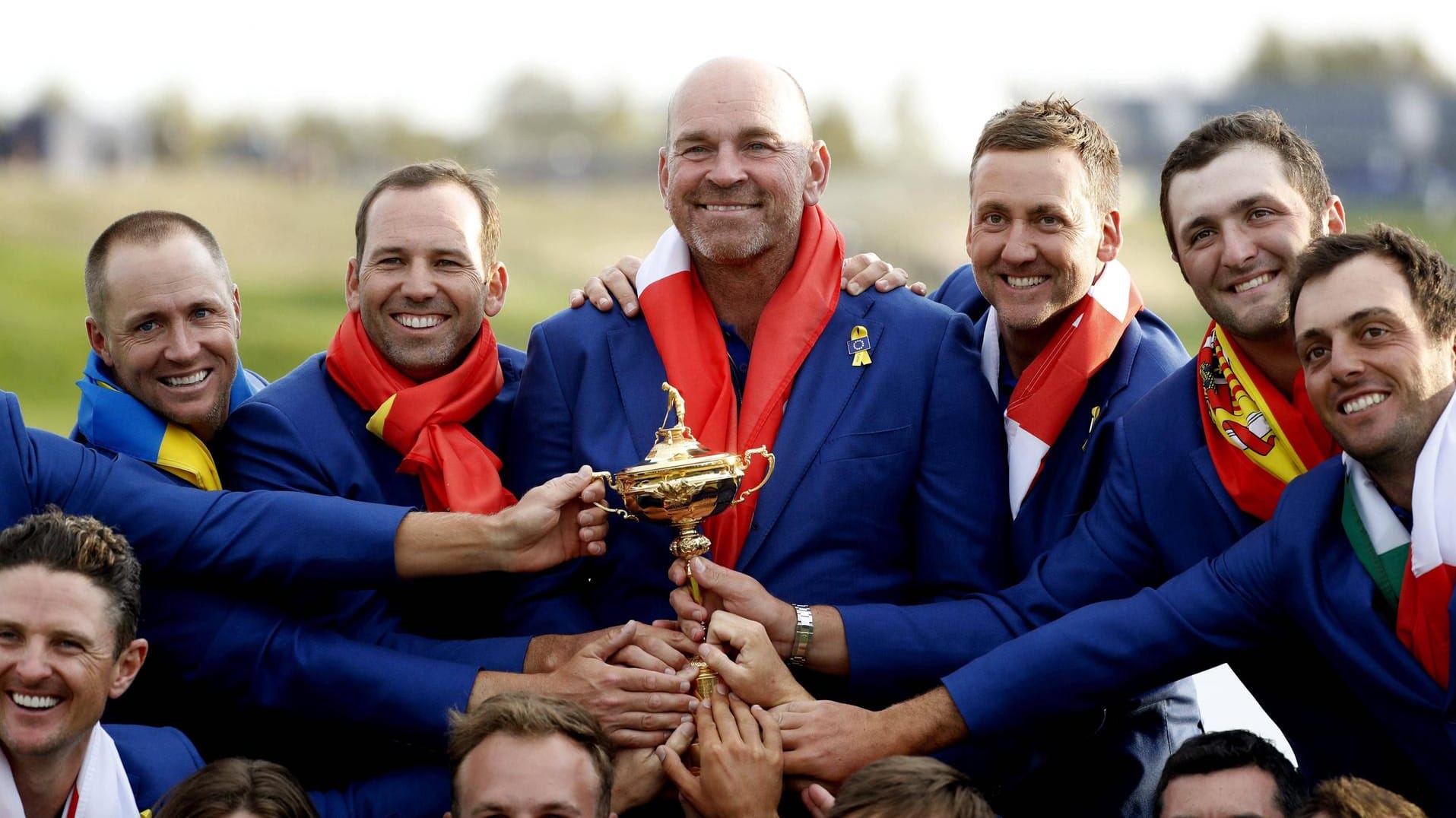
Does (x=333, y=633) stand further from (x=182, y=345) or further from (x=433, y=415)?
(x=182, y=345)

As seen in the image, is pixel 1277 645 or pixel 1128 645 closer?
pixel 1128 645

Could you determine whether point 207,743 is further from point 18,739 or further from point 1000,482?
point 1000,482

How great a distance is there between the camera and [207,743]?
507cm

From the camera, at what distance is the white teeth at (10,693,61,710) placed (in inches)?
161

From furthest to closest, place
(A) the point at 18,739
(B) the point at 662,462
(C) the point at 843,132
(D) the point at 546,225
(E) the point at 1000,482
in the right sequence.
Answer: (C) the point at 843,132 → (D) the point at 546,225 → (E) the point at 1000,482 → (B) the point at 662,462 → (A) the point at 18,739

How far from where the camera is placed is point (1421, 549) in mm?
4016

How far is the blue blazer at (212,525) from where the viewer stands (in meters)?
4.70

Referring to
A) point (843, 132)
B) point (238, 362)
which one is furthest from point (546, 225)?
point (238, 362)

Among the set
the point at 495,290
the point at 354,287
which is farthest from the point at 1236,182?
the point at 354,287

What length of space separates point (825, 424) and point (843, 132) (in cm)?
5761

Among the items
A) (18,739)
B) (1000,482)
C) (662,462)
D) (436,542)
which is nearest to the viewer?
(18,739)

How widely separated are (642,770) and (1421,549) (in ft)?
6.65

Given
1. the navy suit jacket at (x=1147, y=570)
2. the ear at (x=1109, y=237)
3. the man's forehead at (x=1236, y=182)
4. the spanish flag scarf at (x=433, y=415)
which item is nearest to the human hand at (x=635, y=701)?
the navy suit jacket at (x=1147, y=570)

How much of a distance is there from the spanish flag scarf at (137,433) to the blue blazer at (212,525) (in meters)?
0.15
